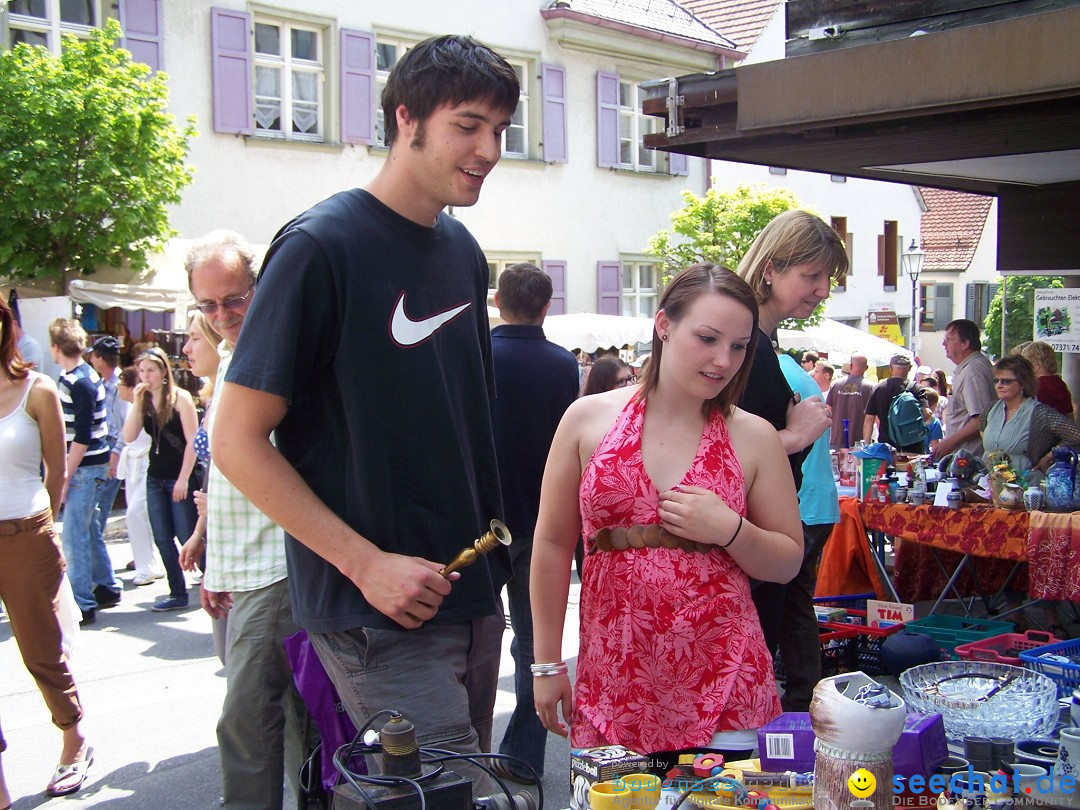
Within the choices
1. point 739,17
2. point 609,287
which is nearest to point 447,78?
point 609,287

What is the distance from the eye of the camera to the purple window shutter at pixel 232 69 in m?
15.7

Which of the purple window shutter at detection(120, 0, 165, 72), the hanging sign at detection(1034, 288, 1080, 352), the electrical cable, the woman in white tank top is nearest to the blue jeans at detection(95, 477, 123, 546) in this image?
the woman in white tank top

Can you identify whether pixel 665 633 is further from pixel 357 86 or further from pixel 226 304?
pixel 357 86

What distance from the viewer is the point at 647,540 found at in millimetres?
2510

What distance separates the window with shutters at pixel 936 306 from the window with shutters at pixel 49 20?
28.1m

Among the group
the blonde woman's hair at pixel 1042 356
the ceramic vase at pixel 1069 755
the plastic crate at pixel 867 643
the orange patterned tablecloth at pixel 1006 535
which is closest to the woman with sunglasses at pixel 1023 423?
the orange patterned tablecloth at pixel 1006 535

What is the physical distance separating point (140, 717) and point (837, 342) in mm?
18928

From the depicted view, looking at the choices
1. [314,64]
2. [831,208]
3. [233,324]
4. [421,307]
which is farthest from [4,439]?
[831,208]

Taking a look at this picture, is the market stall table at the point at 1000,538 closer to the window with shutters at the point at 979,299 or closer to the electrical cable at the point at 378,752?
the electrical cable at the point at 378,752

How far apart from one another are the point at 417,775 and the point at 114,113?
40.0 feet

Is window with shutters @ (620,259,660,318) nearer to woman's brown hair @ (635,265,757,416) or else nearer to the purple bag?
woman's brown hair @ (635,265,757,416)

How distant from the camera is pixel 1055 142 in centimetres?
541

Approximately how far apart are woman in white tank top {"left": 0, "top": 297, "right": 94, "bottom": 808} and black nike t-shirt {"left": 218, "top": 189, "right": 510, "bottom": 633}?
7.88 ft

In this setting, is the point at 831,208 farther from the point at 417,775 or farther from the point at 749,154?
the point at 417,775
